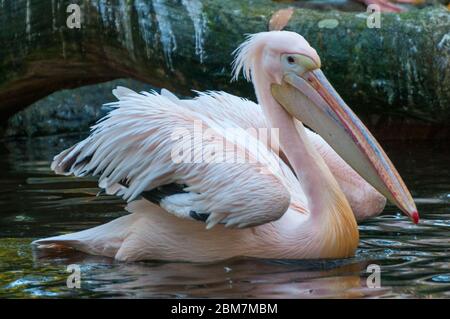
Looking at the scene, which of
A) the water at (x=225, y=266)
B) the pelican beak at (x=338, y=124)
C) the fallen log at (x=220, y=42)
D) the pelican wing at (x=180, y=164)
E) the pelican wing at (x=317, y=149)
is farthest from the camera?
the fallen log at (x=220, y=42)

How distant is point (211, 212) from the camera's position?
4926 mm

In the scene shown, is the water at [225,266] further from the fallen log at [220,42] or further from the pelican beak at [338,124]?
the fallen log at [220,42]

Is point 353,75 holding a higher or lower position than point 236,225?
higher

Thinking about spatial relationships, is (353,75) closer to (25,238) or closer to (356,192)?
(356,192)

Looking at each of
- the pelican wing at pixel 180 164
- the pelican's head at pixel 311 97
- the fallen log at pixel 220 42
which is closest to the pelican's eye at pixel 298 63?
the pelican's head at pixel 311 97

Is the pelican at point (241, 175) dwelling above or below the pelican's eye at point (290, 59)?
below

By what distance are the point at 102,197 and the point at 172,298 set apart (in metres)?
2.90

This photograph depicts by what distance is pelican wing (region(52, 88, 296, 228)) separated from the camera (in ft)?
16.0

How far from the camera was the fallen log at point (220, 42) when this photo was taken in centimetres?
837

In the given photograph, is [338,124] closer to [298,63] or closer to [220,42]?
[298,63]

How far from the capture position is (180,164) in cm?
505

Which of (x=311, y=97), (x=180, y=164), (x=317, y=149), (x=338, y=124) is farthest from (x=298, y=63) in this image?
(x=180, y=164)

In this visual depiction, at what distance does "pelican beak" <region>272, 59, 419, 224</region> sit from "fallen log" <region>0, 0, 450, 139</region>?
302 cm
